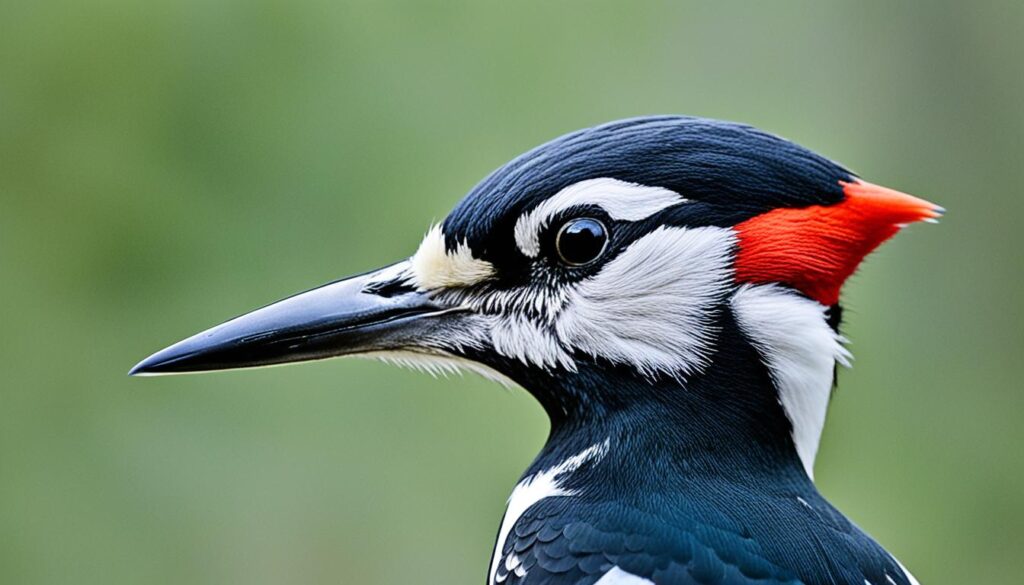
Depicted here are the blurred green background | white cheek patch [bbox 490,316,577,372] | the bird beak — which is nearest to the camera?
white cheek patch [bbox 490,316,577,372]

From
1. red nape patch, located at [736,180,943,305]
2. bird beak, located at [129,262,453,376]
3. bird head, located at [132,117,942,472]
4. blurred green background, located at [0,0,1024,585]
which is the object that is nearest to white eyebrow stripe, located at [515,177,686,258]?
bird head, located at [132,117,942,472]

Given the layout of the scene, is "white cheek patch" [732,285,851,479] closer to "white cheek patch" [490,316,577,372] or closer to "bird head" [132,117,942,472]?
"bird head" [132,117,942,472]

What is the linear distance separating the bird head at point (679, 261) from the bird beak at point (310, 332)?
0.21 metres

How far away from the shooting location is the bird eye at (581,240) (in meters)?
2.44

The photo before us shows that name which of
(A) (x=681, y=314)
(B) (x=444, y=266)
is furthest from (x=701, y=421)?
(B) (x=444, y=266)

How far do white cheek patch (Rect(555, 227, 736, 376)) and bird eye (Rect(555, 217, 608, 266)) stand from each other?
36 millimetres

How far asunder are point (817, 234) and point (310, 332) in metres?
0.93

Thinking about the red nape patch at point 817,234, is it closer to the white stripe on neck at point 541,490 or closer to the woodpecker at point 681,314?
the woodpecker at point 681,314

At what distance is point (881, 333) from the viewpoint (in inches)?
225

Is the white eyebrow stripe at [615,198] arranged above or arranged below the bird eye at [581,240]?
above

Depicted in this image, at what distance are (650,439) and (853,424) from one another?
3162 millimetres

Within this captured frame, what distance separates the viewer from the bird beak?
103 inches

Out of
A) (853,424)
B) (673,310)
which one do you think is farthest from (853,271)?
(853,424)

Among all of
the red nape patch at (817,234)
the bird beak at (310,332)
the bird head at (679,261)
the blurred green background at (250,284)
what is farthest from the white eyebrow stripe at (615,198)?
the blurred green background at (250,284)
